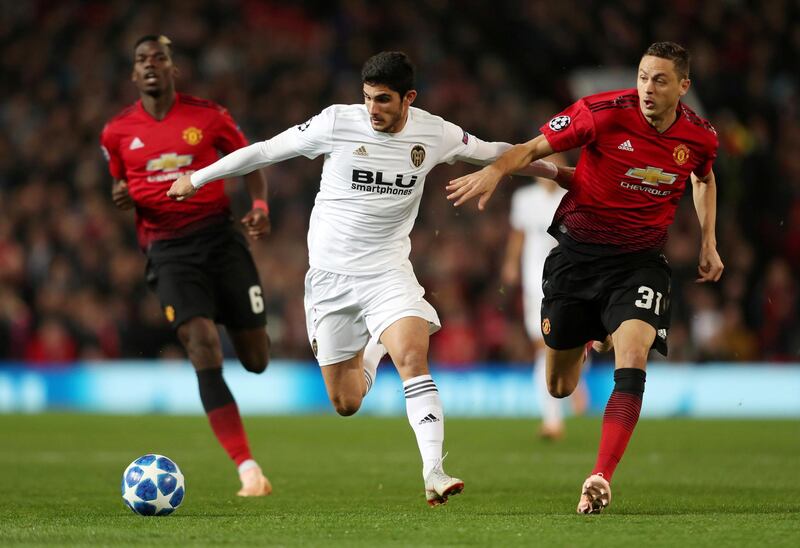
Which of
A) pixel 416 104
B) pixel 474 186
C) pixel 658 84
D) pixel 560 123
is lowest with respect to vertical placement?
pixel 474 186

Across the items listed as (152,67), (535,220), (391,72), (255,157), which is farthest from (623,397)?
(535,220)

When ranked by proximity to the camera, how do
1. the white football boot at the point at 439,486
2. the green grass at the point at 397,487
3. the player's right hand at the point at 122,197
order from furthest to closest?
the player's right hand at the point at 122,197, the white football boot at the point at 439,486, the green grass at the point at 397,487

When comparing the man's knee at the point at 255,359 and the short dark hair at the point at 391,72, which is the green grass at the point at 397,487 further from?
the short dark hair at the point at 391,72

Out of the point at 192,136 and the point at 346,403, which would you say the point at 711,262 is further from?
the point at 192,136

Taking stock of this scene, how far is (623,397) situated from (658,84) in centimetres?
163

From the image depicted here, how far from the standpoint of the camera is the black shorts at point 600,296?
720 centimetres

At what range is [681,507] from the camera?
283 inches

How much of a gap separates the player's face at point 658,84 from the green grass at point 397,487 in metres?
2.11

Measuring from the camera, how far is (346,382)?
7793 millimetres

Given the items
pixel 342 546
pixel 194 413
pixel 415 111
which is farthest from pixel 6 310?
pixel 342 546

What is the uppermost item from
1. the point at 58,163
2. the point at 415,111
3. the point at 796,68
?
Result: the point at 796,68

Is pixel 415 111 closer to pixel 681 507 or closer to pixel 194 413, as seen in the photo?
pixel 681 507

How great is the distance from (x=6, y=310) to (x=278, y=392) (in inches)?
143

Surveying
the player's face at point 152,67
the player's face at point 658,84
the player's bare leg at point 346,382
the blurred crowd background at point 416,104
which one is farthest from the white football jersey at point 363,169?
the blurred crowd background at point 416,104
